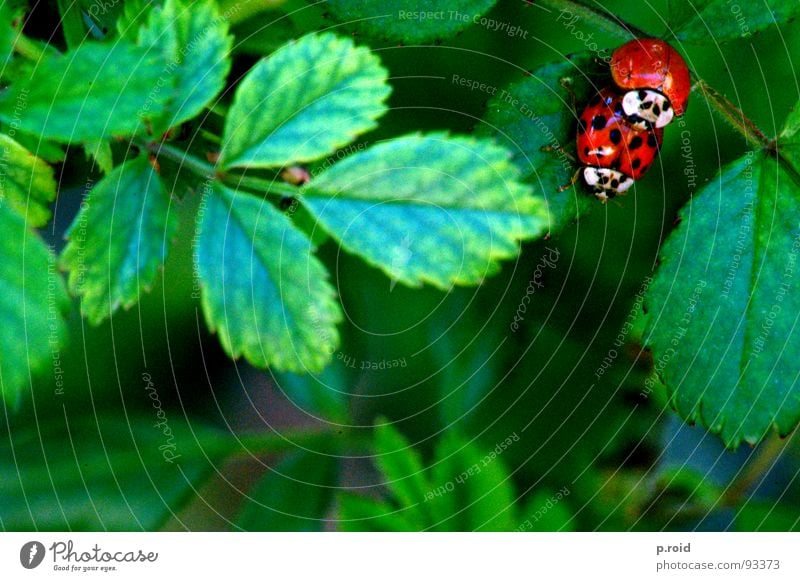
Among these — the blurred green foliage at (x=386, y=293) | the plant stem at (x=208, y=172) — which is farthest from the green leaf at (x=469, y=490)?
the plant stem at (x=208, y=172)

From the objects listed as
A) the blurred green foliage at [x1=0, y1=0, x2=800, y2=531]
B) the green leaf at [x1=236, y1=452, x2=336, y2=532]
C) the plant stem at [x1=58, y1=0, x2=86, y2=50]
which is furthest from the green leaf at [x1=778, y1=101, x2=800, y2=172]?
the plant stem at [x1=58, y1=0, x2=86, y2=50]

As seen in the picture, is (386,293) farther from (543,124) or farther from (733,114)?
(733,114)

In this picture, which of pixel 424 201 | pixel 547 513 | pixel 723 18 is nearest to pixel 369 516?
pixel 547 513

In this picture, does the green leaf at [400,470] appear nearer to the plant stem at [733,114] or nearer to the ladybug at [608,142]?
the ladybug at [608,142]

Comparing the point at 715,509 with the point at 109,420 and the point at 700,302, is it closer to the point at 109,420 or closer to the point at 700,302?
the point at 700,302

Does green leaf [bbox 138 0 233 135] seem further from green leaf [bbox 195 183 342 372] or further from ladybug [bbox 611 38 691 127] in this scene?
ladybug [bbox 611 38 691 127]
